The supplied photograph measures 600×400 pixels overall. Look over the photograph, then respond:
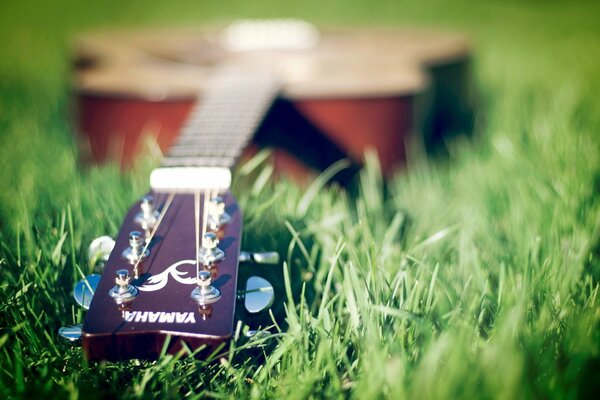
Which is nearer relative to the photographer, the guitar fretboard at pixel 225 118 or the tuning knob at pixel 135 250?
the tuning knob at pixel 135 250

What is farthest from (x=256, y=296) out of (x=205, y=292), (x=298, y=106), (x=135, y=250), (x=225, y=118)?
(x=298, y=106)

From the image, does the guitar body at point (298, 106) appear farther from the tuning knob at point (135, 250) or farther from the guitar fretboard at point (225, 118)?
the tuning knob at point (135, 250)

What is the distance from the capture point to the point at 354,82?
1354 millimetres

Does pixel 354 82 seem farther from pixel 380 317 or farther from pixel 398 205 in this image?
pixel 380 317

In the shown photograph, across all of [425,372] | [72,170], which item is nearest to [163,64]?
[72,170]

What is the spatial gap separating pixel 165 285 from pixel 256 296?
0.12 metres

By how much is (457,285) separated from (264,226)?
36 cm

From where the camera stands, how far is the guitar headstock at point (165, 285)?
2.03 ft

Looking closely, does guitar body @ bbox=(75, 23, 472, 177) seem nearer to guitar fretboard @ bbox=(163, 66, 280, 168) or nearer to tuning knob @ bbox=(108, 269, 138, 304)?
guitar fretboard @ bbox=(163, 66, 280, 168)

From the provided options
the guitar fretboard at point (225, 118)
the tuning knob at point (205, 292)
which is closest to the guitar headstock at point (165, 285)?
the tuning knob at point (205, 292)

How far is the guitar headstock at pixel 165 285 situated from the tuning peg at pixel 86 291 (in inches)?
0.7

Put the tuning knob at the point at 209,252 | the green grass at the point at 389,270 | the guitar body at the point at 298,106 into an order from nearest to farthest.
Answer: the green grass at the point at 389,270 < the tuning knob at the point at 209,252 < the guitar body at the point at 298,106

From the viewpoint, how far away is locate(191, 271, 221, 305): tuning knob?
655 mm

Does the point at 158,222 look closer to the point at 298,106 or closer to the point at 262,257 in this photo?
the point at 262,257
